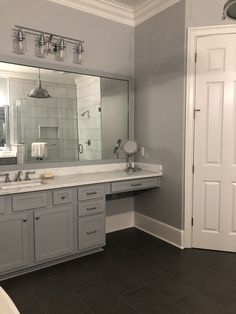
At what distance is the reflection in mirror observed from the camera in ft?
9.01

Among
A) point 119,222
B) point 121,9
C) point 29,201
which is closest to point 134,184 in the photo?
point 119,222

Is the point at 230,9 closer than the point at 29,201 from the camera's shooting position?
Yes

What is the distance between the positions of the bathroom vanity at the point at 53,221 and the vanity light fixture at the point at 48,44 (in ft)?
4.62

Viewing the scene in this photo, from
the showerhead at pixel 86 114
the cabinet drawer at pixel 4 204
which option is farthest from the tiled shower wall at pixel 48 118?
the cabinet drawer at pixel 4 204

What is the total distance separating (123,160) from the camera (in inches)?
140

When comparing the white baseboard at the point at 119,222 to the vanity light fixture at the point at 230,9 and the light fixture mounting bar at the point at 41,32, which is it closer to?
the light fixture mounting bar at the point at 41,32

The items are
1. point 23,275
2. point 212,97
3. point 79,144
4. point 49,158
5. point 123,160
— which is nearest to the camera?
point 23,275

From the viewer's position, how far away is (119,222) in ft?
11.8

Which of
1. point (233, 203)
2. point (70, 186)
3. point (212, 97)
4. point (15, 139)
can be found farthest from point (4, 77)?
point (233, 203)

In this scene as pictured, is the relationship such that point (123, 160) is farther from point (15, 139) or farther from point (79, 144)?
point (15, 139)

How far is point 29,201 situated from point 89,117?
138cm

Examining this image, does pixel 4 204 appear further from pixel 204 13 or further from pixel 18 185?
pixel 204 13

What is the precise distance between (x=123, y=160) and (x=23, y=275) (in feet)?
6.07

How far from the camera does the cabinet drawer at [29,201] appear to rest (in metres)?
2.28
